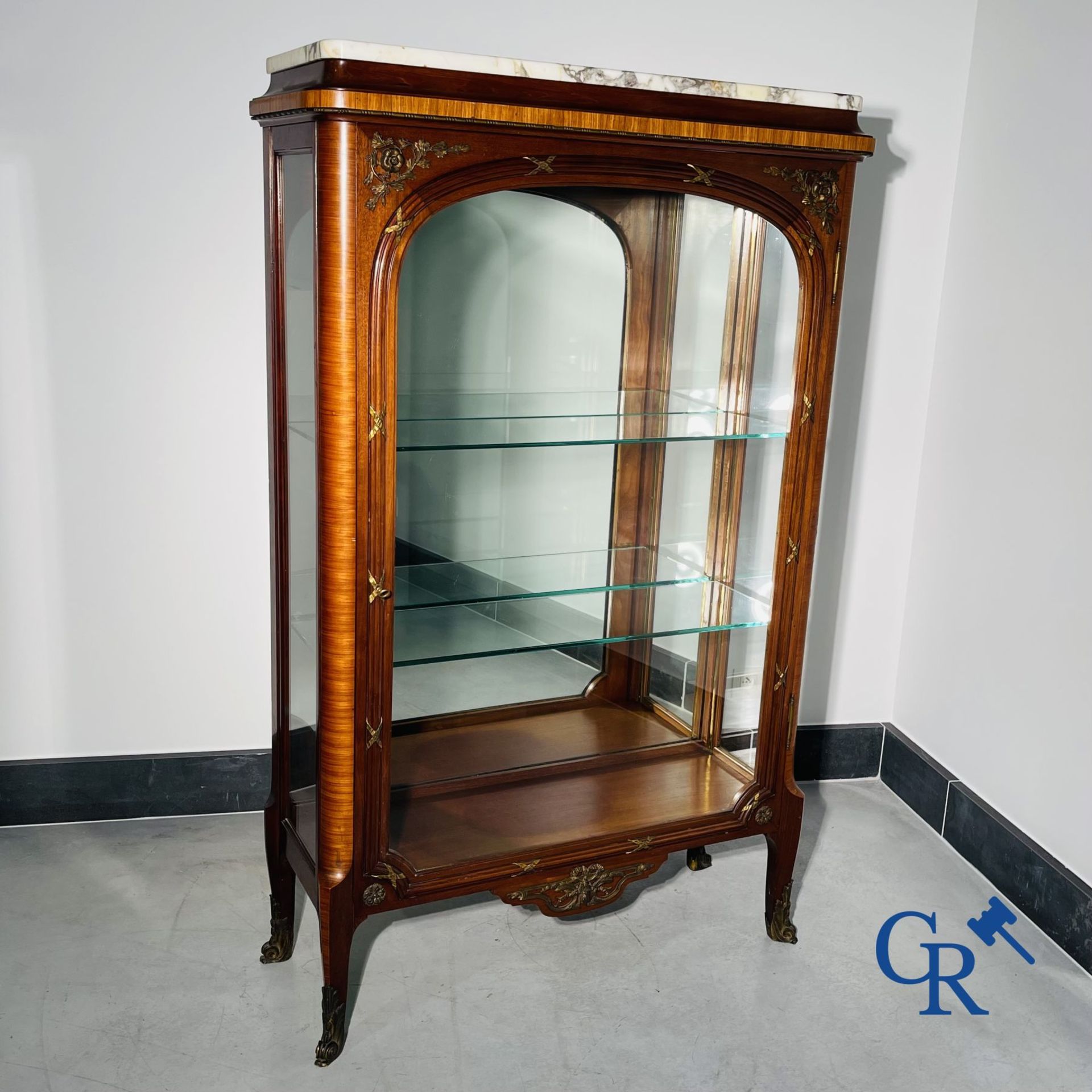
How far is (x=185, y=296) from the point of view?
7.11ft

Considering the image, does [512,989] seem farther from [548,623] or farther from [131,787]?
[131,787]

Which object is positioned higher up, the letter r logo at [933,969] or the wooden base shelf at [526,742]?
the wooden base shelf at [526,742]

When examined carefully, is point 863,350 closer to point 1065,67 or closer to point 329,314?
point 1065,67

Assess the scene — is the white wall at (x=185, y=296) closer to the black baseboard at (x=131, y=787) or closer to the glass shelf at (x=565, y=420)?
the black baseboard at (x=131, y=787)

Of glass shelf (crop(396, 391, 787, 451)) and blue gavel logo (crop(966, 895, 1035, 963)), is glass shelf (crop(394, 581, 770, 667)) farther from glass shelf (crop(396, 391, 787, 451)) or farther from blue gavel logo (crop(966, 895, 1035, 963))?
blue gavel logo (crop(966, 895, 1035, 963))

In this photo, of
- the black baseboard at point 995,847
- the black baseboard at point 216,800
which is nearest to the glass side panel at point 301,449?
the black baseboard at point 216,800

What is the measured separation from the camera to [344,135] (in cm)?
144

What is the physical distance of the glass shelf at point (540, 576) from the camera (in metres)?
1.74

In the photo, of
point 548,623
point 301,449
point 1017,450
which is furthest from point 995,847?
point 301,449

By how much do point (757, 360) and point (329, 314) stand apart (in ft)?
2.42

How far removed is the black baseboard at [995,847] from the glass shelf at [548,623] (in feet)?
2.51

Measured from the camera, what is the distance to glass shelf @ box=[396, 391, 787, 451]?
1.68 metres

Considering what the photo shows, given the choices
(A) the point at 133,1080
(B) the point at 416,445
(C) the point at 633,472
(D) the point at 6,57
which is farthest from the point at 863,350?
(A) the point at 133,1080

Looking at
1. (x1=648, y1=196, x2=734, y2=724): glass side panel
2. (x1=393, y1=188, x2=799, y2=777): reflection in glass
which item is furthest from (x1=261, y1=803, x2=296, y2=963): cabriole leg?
(x1=648, y1=196, x2=734, y2=724): glass side panel
